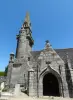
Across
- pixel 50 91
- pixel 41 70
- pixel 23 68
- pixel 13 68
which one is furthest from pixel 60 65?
pixel 13 68

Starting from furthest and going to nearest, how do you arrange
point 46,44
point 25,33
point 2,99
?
point 25,33 < point 46,44 < point 2,99

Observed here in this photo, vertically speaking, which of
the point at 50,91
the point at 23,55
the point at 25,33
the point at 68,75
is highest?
the point at 25,33

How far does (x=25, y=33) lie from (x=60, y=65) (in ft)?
38.8

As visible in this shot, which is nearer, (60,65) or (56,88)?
(60,65)

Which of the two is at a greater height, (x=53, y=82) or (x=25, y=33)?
(x=25, y=33)

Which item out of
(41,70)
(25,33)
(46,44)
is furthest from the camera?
(25,33)

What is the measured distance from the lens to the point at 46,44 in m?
17.0

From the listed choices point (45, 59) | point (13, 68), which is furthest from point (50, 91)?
point (13, 68)

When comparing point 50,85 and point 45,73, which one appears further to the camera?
point 50,85

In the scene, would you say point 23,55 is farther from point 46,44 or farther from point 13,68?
point 46,44

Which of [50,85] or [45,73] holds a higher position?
[45,73]

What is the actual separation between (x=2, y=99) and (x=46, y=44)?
9814 millimetres

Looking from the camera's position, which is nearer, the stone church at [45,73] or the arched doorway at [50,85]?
the stone church at [45,73]

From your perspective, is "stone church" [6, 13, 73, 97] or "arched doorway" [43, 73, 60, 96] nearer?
"stone church" [6, 13, 73, 97]
